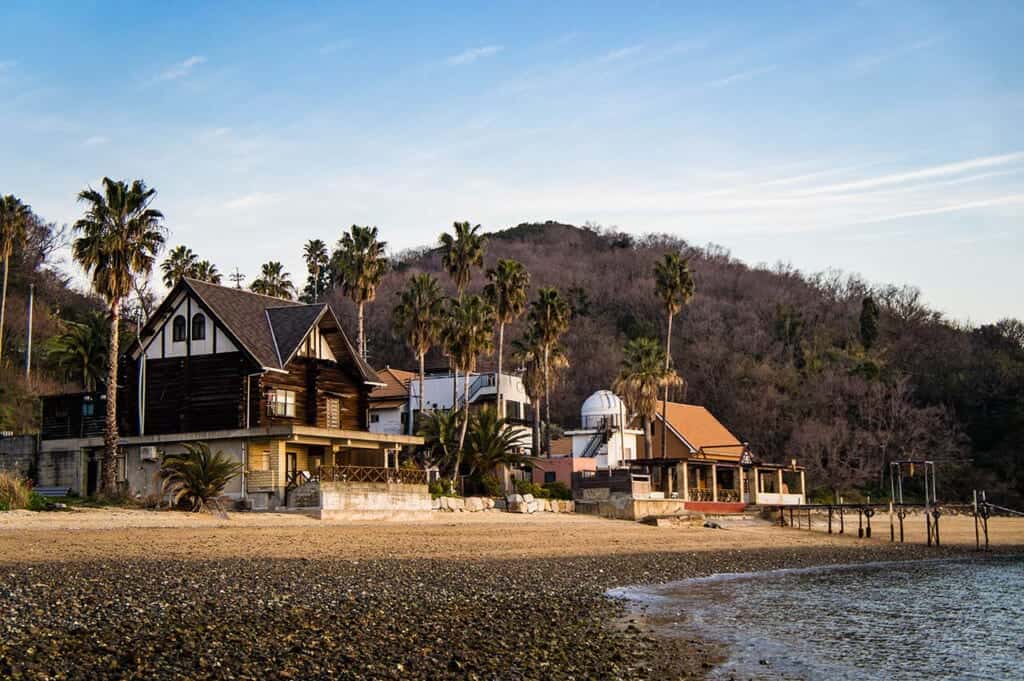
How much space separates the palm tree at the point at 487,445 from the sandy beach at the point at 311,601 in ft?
52.6

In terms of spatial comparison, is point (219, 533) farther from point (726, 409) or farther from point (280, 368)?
point (726, 409)

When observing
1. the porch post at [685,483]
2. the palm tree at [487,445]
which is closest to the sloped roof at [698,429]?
the porch post at [685,483]

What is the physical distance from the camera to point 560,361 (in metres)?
72.8

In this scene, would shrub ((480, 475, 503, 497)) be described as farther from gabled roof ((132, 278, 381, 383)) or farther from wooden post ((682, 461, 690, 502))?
wooden post ((682, 461, 690, 502))

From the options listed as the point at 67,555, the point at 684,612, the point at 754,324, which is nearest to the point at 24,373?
the point at 67,555

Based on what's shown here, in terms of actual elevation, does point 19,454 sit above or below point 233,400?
below

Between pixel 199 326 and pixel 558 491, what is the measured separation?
67.9ft

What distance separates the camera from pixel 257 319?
49.8 m

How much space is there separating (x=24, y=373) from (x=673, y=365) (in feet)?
193

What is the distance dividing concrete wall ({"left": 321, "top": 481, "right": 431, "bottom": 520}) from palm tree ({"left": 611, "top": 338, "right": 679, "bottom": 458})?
1062 inches

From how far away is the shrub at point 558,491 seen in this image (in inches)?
2279

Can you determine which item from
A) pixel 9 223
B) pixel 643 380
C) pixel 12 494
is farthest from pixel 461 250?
pixel 12 494

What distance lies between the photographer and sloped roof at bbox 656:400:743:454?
75.4m

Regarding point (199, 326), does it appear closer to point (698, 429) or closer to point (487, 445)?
point (487, 445)
